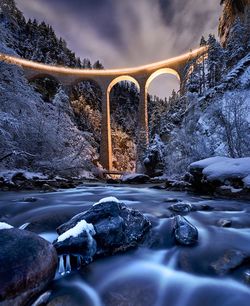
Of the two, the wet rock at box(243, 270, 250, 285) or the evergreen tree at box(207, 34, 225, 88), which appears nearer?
the wet rock at box(243, 270, 250, 285)

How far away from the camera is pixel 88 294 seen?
2305mm

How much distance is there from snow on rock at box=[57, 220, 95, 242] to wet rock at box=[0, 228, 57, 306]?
305 millimetres

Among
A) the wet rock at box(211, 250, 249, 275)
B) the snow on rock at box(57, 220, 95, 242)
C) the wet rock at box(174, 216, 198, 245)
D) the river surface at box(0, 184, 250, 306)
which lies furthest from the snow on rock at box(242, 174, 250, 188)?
the snow on rock at box(57, 220, 95, 242)

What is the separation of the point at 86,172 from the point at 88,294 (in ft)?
48.3

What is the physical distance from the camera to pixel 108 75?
30359mm

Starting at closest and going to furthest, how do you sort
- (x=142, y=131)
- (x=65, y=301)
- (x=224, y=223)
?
(x=65, y=301)
(x=224, y=223)
(x=142, y=131)

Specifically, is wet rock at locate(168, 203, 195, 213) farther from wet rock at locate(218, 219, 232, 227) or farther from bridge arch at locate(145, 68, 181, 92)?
bridge arch at locate(145, 68, 181, 92)

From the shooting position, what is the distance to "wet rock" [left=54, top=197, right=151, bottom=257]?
2730mm

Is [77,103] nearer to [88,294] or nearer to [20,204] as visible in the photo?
[20,204]

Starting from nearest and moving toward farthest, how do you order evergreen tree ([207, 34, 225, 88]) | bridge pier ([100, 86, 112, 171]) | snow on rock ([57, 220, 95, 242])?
snow on rock ([57, 220, 95, 242])
evergreen tree ([207, 34, 225, 88])
bridge pier ([100, 86, 112, 171])

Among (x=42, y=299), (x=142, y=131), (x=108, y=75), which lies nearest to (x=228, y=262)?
(x=42, y=299)

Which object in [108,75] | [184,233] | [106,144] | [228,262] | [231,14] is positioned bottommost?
[228,262]

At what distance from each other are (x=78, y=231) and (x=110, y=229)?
0.39 meters

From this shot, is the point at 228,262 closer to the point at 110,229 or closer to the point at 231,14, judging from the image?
the point at 110,229
